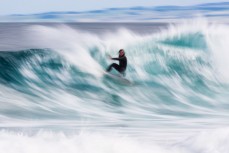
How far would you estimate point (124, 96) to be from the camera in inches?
493

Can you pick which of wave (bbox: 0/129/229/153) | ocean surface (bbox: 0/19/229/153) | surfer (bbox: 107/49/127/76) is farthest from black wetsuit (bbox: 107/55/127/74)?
wave (bbox: 0/129/229/153)

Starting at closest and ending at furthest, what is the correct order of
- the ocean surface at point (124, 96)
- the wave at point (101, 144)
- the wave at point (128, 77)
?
the wave at point (101, 144) < the ocean surface at point (124, 96) < the wave at point (128, 77)

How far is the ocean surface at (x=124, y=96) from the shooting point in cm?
720

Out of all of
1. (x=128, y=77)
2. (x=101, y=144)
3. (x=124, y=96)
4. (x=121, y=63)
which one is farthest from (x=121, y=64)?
(x=101, y=144)

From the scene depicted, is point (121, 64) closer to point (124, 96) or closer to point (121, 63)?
point (121, 63)

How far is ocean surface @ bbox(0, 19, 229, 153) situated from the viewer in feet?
23.6

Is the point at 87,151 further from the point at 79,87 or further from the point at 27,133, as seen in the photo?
the point at 79,87

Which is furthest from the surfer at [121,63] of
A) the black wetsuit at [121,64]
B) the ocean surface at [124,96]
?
the ocean surface at [124,96]

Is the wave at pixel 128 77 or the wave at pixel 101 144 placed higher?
the wave at pixel 128 77

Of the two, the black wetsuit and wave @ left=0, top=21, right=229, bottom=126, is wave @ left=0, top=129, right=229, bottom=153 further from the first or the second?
the black wetsuit

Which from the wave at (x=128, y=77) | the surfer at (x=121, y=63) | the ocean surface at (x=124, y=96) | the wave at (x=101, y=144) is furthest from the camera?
the surfer at (x=121, y=63)

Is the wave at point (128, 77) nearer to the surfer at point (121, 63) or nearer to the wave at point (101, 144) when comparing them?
the surfer at point (121, 63)

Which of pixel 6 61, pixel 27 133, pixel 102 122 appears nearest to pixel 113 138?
pixel 27 133

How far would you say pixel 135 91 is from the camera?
513 inches
